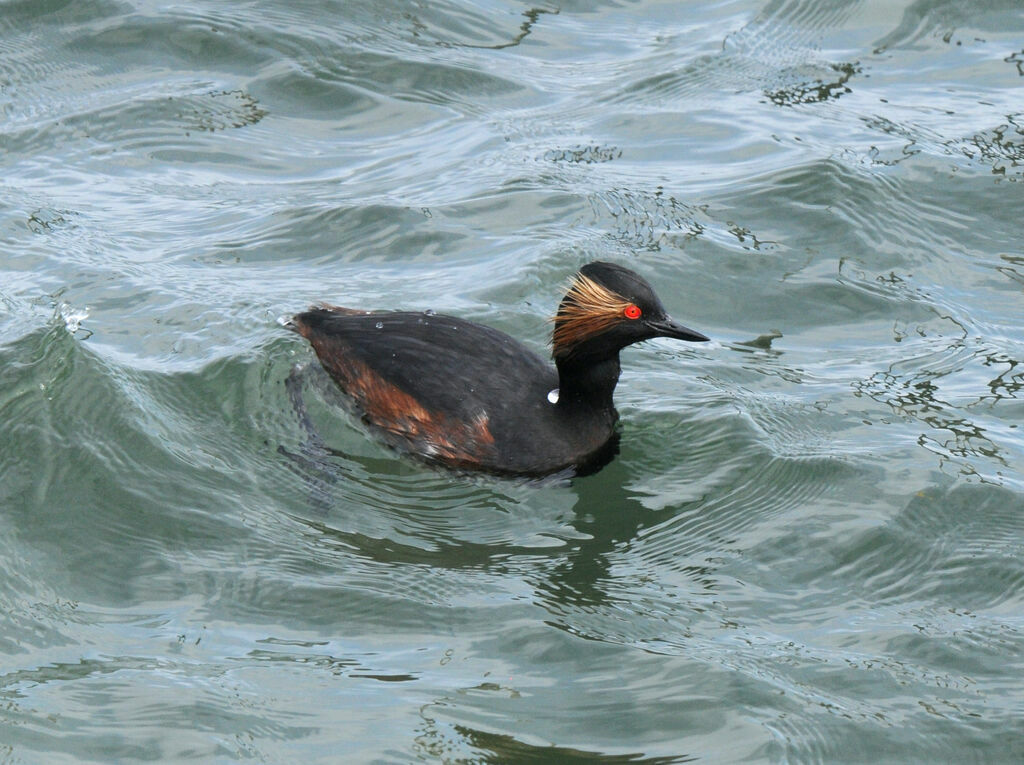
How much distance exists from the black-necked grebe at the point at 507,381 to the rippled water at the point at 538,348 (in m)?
0.18

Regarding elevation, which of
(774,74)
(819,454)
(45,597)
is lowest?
(45,597)

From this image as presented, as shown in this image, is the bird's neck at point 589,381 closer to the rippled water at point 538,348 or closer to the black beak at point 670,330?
the black beak at point 670,330

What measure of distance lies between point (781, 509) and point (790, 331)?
6.14ft

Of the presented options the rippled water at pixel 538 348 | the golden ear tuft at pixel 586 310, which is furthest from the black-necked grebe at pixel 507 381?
the rippled water at pixel 538 348

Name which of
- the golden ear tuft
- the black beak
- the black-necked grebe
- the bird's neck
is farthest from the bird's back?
the black beak

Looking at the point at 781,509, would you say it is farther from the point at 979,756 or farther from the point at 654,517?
the point at 979,756

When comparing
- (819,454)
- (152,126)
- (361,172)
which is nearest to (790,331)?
(819,454)

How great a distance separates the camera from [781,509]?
22.6ft

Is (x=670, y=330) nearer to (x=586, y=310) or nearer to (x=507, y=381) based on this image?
(x=586, y=310)

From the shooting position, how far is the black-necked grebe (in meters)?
7.05

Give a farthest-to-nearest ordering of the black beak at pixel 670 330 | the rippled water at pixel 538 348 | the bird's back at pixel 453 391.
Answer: the bird's back at pixel 453 391 → the black beak at pixel 670 330 → the rippled water at pixel 538 348

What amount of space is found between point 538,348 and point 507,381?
1.06m

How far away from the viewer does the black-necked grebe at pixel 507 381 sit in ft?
23.1

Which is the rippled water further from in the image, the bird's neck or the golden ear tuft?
the golden ear tuft
